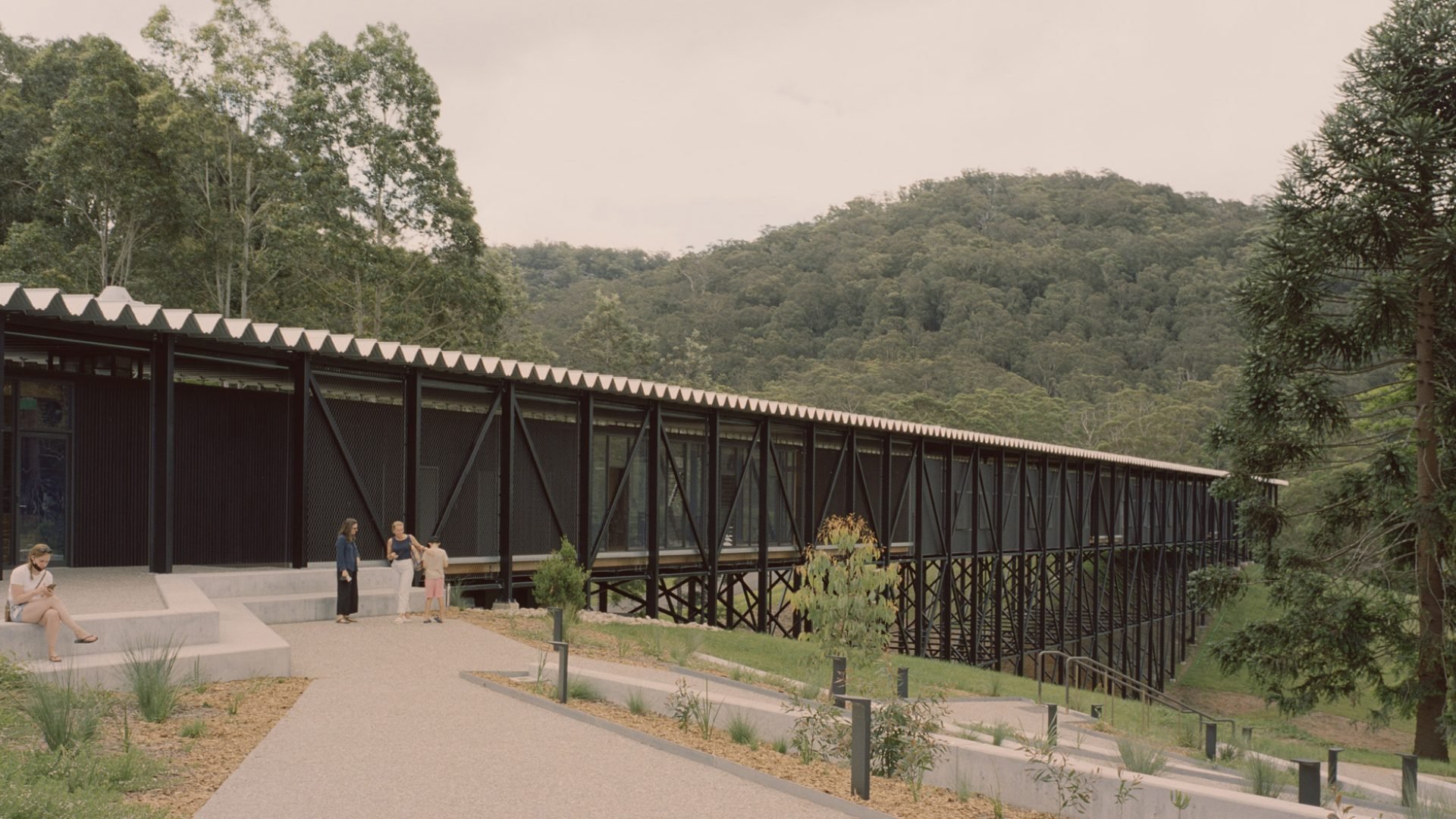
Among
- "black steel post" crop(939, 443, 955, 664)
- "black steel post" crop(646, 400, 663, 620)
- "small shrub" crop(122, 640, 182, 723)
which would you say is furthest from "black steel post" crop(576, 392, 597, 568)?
"black steel post" crop(939, 443, 955, 664)

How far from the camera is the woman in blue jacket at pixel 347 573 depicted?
53.7 ft

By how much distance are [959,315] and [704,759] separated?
99.6m

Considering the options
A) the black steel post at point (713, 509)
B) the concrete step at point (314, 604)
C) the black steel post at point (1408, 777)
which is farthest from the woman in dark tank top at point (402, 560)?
the black steel post at point (1408, 777)

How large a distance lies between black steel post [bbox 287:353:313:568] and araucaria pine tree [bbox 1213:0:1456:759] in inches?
745

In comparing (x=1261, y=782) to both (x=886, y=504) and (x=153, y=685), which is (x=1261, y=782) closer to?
(x=153, y=685)

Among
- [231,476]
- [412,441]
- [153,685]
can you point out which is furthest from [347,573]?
[153,685]

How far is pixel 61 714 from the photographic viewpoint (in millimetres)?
8547

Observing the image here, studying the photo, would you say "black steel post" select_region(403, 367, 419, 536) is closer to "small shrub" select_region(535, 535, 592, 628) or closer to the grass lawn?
"small shrub" select_region(535, 535, 592, 628)

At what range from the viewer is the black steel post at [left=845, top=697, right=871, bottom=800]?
880 centimetres

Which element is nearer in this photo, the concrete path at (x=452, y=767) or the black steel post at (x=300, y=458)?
the concrete path at (x=452, y=767)

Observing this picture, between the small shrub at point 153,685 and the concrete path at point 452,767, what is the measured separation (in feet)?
3.08

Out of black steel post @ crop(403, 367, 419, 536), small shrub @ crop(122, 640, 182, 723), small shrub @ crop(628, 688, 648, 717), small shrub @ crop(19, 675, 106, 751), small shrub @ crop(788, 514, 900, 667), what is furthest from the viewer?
black steel post @ crop(403, 367, 419, 536)

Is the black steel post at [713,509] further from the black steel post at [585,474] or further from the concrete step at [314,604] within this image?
the concrete step at [314,604]

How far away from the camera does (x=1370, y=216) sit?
24.0m
